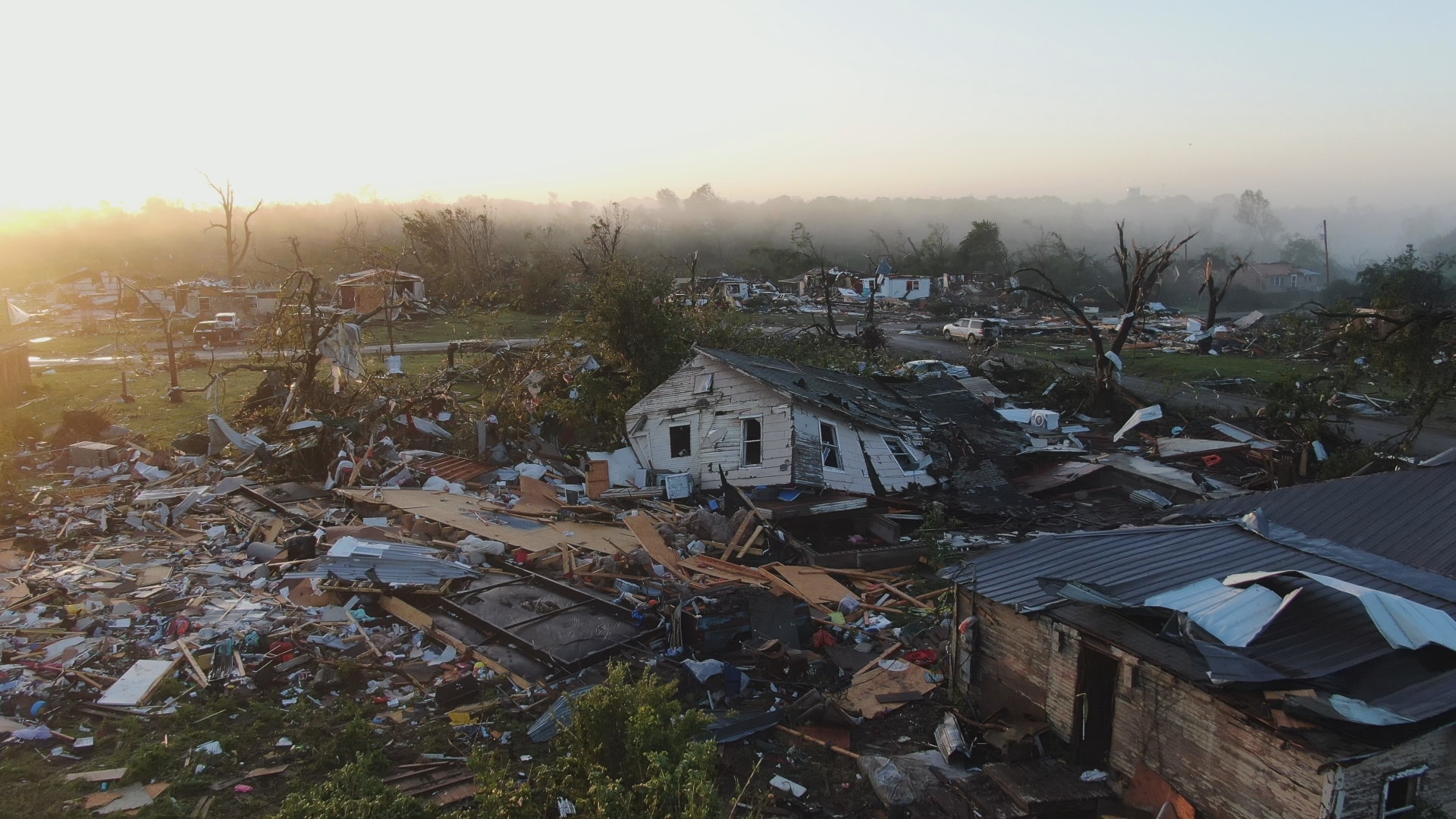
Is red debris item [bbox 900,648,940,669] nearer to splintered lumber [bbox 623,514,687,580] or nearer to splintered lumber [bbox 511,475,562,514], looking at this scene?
splintered lumber [bbox 623,514,687,580]

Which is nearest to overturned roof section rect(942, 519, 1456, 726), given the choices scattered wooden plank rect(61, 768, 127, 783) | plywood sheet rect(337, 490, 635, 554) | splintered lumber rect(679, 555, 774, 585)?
splintered lumber rect(679, 555, 774, 585)

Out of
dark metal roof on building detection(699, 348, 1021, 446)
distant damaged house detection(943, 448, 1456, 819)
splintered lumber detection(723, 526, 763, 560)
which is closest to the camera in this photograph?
distant damaged house detection(943, 448, 1456, 819)

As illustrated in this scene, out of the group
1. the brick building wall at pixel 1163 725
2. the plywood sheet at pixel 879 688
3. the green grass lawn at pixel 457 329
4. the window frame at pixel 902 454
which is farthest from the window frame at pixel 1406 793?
the green grass lawn at pixel 457 329

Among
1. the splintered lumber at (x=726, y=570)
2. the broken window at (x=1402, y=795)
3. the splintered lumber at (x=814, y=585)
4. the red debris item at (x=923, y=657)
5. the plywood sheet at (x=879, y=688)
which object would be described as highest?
the broken window at (x=1402, y=795)

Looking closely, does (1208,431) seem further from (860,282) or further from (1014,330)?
(860,282)

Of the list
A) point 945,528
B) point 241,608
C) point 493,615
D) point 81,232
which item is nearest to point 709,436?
point 945,528

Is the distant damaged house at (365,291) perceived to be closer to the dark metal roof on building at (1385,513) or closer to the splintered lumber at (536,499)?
the splintered lumber at (536,499)
